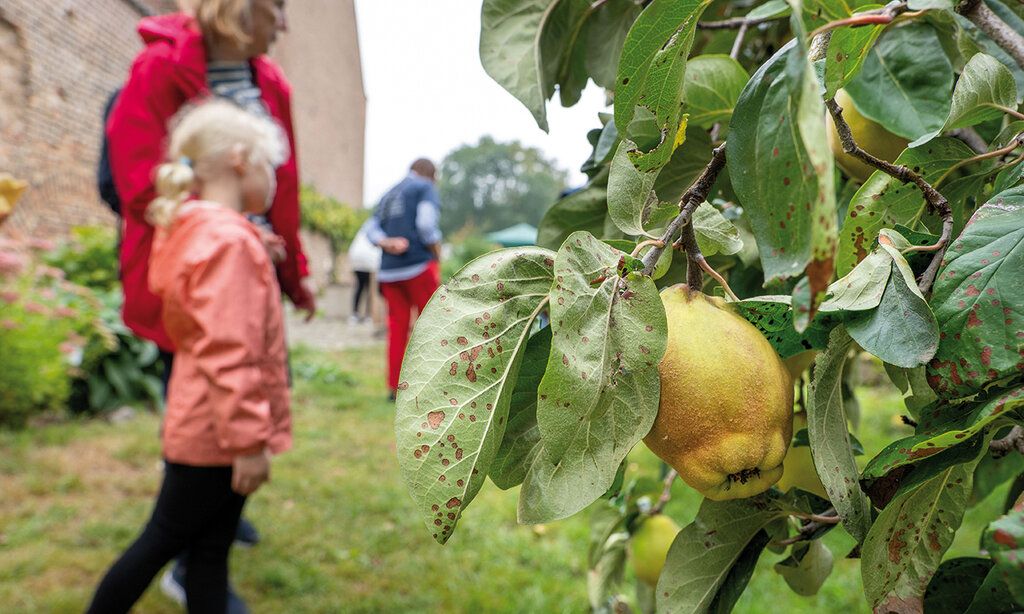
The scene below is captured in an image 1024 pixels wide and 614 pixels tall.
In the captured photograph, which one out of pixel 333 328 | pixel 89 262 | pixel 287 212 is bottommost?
pixel 333 328

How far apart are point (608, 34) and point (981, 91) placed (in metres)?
0.37

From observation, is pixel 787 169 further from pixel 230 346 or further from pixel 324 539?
pixel 324 539

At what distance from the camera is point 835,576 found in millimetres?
2410

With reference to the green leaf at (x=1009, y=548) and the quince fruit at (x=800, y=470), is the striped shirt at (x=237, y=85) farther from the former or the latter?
the green leaf at (x=1009, y=548)

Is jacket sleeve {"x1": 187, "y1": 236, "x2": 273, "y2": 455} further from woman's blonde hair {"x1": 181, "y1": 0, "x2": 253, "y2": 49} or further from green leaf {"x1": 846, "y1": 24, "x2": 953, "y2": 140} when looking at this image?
green leaf {"x1": 846, "y1": 24, "x2": 953, "y2": 140}

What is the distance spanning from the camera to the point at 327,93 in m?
16.6

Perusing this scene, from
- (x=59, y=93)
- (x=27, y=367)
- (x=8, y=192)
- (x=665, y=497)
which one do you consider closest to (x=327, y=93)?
(x=59, y=93)

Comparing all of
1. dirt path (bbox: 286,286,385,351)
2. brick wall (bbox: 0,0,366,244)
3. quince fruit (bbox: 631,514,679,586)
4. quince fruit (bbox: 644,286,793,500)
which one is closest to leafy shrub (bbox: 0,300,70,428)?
brick wall (bbox: 0,0,366,244)

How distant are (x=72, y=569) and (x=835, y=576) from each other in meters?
2.78

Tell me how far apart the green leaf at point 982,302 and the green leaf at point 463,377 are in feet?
0.74

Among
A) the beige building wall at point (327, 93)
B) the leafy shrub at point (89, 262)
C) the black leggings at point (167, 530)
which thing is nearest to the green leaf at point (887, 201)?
the black leggings at point (167, 530)

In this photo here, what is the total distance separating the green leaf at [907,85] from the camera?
0.52 metres

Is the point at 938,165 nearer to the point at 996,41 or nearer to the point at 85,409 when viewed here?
the point at 996,41

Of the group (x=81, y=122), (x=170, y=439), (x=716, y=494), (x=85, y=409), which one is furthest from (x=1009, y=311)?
(x=81, y=122)
